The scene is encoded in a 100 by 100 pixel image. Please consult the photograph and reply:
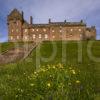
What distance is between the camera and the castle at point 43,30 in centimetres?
10200

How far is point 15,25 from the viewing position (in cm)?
10250

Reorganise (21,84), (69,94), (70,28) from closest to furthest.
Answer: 1. (69,94)
2. (21,84)
3. (70,28)

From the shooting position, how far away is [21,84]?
11.0 m

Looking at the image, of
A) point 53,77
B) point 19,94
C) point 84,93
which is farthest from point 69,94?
point 53,77

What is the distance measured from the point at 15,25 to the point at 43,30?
375 inches

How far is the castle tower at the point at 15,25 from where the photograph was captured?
10175 centimetres

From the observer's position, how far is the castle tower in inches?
4006

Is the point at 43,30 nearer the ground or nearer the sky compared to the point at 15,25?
nearer the ground

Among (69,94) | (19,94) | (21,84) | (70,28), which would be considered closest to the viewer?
(69,94)

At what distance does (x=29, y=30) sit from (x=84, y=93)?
94898 millimetres

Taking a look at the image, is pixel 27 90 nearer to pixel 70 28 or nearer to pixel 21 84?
pixel 21 84

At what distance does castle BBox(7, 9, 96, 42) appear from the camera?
335ft

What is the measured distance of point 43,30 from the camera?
4043 inches

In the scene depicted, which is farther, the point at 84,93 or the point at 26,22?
the point at 26,22
